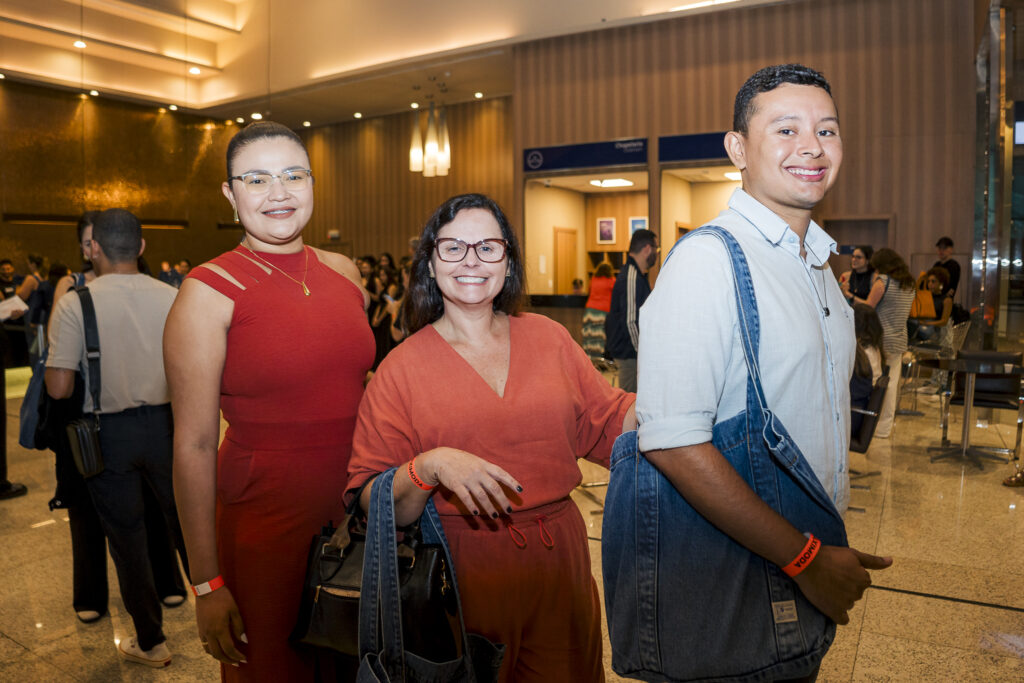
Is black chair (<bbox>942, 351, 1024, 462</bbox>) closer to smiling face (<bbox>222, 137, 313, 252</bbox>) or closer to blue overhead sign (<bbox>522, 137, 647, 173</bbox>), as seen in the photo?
smiling face (<bbox>222, 137, 313, 252</bbox>)

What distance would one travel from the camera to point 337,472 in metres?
1.70

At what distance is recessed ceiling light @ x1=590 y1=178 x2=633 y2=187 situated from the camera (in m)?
12.3

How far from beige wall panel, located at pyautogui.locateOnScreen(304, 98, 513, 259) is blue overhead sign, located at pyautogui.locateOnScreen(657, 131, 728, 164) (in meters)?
4.51

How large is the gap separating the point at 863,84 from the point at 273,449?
10416 millimetres

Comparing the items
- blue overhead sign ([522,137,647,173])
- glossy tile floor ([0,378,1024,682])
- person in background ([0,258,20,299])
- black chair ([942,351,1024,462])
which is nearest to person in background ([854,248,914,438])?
black chair ([942,351,1024,462])

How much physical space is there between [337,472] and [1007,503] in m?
4.82

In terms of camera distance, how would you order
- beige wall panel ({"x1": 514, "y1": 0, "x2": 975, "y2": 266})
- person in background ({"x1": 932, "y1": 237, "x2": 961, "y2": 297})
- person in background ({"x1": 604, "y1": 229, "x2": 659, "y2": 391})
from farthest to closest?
1. beige wall panel ({"x1": 514, "y1": 0, "x2": 975, "y2": 266})
2. person in background ({"x1": 932, "y1": 237, "x2": 961, "y2": 297})
3. person in background ({"x1": 604, "y1": 229, "x2": 659, "y2": 391})

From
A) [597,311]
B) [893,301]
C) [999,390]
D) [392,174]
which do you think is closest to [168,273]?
[597,311]

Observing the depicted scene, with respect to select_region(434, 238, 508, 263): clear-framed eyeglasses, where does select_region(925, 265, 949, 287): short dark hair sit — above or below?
above

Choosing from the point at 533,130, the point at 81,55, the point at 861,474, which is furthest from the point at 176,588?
the point at 533,130

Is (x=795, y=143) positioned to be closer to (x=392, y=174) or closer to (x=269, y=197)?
(x=269, y=197)

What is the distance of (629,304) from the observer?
17.5 ft

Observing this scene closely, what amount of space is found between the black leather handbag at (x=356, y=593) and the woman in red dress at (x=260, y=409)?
21 cm

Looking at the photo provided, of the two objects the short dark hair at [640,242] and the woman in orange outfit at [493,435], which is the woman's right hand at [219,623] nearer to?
the woman in orange outfit at [493,435]
